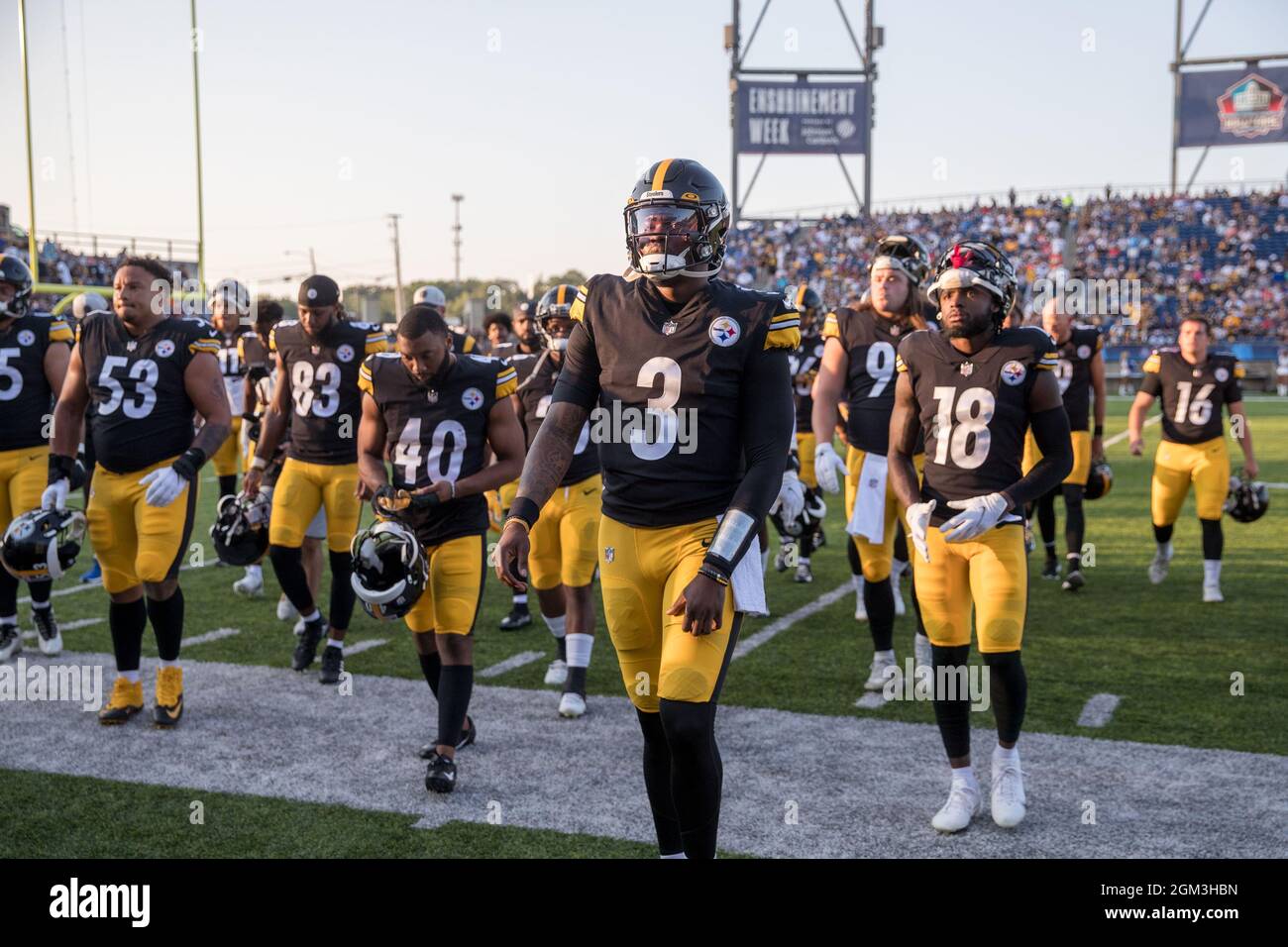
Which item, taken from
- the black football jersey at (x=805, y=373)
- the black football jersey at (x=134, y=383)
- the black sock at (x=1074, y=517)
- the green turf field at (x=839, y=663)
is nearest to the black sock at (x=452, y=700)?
the green turf field at (x=839, y=663)

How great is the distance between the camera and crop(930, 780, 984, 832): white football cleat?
13.9 ft

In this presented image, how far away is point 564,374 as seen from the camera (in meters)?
3.48

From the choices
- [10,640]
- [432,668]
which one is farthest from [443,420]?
[10,640]

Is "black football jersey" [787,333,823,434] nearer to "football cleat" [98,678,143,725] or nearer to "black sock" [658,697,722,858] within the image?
"football cleat" [98,678,143,725]

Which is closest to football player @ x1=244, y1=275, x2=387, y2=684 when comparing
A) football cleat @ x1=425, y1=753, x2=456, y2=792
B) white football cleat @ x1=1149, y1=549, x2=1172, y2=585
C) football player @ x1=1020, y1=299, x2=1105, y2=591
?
football cleat @ x1=425, y1=753, x2=456, y2=792

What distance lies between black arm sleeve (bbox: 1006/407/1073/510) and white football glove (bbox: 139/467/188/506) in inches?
142

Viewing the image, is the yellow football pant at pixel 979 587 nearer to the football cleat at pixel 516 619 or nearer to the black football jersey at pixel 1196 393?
the football cleat at pixel 516 619

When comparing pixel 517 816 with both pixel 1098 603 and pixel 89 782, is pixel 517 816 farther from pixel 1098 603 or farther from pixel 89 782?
pixel 1098 603

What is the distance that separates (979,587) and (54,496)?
4297 millimetres

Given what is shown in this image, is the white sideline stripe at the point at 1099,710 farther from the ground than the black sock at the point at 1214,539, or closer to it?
closer to it

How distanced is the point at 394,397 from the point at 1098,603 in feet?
17.6

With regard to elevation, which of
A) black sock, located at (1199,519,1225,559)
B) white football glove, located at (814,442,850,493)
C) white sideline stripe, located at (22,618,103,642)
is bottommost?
white sideline stripe, located at (22,618,103,642)

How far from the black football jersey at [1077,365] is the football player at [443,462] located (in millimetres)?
4982

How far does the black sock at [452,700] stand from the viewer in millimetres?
4788
